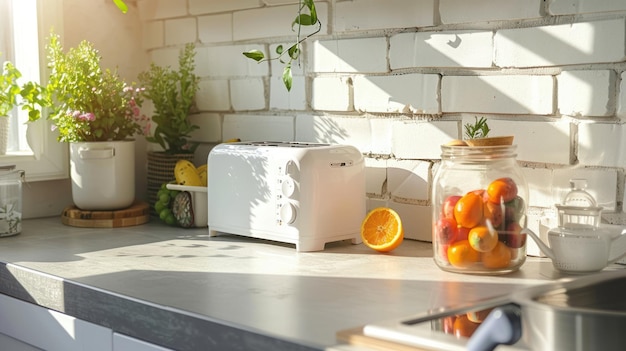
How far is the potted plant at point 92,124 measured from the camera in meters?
2.23

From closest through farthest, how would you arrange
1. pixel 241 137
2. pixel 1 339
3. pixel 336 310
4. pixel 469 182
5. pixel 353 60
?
pixel 336 310, pixel 469 182, pixel 1 339, pixel 353 60, pixel 241 137

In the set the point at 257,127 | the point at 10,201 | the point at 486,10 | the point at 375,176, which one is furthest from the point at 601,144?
the point at 10,201

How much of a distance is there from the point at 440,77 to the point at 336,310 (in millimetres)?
759

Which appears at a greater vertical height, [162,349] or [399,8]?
[399,8]

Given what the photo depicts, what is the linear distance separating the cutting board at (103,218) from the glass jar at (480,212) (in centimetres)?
94

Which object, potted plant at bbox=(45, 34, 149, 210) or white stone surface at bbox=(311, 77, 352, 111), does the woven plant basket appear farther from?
white stone surface at bbox=(311, 77, 352, 111)

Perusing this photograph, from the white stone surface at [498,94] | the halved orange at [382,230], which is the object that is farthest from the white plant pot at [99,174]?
the white stone surface at [498,94]

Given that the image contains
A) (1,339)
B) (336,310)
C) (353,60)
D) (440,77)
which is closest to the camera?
(336,310)

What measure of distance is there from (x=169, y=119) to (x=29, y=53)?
419 mm

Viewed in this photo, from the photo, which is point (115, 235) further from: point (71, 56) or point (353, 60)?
point (353, 60)

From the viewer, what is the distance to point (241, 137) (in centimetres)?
240

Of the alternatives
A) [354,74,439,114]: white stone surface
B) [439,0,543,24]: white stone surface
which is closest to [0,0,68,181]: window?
[354,74,439,114]: white stone surface

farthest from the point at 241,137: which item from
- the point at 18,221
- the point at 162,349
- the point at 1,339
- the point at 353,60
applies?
the point at 162,349

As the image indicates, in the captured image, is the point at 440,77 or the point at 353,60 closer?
the point at 440,77
